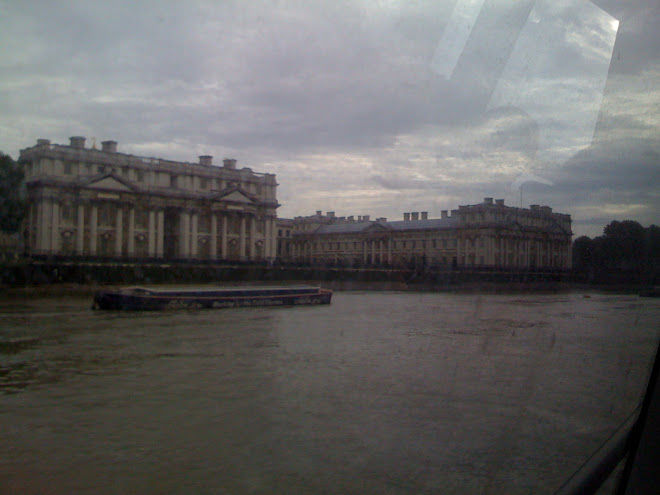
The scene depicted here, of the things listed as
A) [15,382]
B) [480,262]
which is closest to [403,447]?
[15,382]

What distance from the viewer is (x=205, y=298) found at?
2862 cm

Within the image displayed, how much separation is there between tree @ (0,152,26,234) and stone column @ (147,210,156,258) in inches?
991

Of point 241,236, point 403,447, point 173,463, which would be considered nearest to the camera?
point 173,463

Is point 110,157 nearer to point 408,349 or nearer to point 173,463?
point 408,349

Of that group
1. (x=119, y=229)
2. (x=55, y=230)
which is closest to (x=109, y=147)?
(x=55, y=230)

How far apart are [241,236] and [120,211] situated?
16.9 metres

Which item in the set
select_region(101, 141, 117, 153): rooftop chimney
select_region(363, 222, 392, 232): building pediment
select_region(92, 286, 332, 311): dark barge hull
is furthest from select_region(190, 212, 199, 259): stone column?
select_region(92, 286, 332, 311): dark barge hull

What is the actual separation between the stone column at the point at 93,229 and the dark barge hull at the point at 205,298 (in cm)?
1858

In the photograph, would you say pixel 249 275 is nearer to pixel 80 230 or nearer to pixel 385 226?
pixel 80 230

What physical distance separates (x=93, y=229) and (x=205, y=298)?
1999 cm

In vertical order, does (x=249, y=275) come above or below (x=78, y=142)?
below

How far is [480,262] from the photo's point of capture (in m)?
39.2

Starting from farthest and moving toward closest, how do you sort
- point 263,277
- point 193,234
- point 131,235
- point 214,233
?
1. point 214,233
2. point 193,234
3. point 131,235
4. point 263,277

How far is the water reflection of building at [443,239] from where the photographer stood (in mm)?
17797
